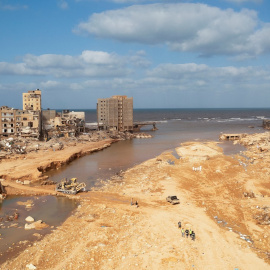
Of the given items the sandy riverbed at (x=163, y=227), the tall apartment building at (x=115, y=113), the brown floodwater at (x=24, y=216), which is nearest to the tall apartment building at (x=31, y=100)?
the tall apartment building at (x=115, y=113)

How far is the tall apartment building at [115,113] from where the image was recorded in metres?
80.9

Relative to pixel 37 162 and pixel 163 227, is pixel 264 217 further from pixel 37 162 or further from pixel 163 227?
pixel 37 162

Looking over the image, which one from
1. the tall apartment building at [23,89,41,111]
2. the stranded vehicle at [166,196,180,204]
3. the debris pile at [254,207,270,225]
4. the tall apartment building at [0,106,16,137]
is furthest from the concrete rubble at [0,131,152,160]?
the debris pile at [254,207,270,225]

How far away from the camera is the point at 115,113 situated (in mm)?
81375

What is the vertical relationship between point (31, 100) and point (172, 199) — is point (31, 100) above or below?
above

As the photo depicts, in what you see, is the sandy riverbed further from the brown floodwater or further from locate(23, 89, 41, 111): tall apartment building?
locate(23, 89, 41, 111): tall apartment building

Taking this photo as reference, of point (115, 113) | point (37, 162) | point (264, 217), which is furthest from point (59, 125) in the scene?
point (264, 217)

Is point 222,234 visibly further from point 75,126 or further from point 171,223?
point 75,126

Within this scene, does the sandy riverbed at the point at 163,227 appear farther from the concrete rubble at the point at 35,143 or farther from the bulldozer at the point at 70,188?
the concrete rubble at the point at 35,143

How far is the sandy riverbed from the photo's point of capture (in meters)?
16.0

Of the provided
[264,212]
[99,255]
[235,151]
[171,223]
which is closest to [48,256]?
[99,255]

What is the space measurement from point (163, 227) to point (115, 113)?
63.2m

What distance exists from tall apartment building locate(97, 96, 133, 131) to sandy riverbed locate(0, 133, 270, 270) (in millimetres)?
47843

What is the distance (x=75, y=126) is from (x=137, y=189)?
4471cm
